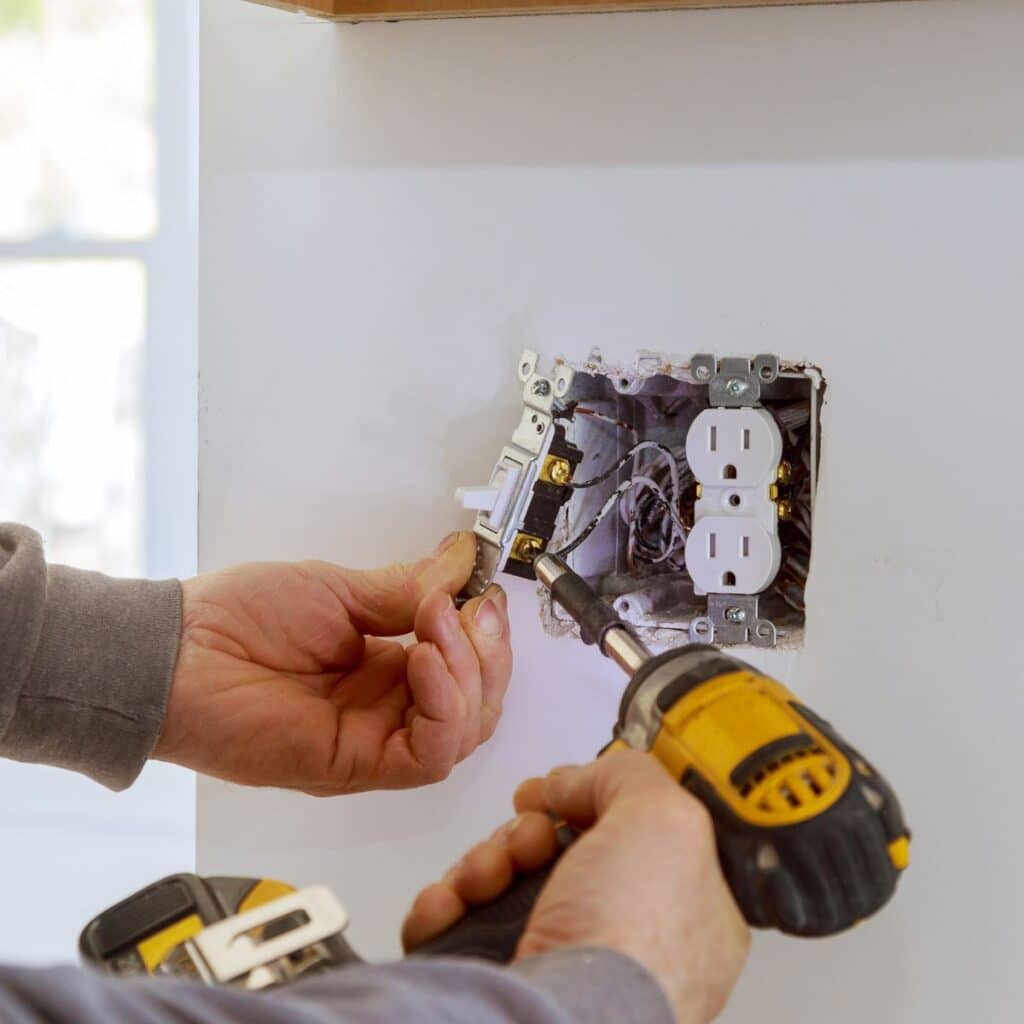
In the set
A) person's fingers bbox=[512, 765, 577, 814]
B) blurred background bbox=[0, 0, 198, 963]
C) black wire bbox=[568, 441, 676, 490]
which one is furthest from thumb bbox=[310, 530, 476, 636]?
blurred background bbox=[0, 0, 198, 963]

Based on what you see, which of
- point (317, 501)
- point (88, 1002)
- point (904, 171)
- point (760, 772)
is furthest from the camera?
point (317, 501)

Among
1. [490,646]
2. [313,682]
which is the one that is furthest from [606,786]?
[313,682]

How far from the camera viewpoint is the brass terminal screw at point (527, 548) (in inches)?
35.6

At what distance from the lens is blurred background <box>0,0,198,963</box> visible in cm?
149

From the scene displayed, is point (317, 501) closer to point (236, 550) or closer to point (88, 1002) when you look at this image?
point (236, 550)

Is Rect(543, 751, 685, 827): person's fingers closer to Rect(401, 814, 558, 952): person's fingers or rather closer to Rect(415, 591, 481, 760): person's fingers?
Rect(401, 814, 558, 952): person's fingers

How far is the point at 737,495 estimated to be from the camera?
867 mm

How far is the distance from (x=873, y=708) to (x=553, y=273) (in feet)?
1.50

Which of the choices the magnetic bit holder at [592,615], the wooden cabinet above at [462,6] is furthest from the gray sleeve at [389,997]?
the wooden cabinet above at [462,6]

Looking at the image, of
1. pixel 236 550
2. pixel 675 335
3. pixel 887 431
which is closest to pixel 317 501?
pixel 236 550

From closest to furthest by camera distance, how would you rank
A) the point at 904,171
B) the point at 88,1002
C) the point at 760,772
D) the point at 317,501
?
the point at 88,1002, the point at 760,772, the point at 904,171, the point at 317,501

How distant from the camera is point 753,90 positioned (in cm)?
82

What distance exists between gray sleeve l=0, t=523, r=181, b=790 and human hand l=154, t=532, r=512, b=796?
3cm

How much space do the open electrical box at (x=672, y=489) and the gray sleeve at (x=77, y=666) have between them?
0.94 ft
